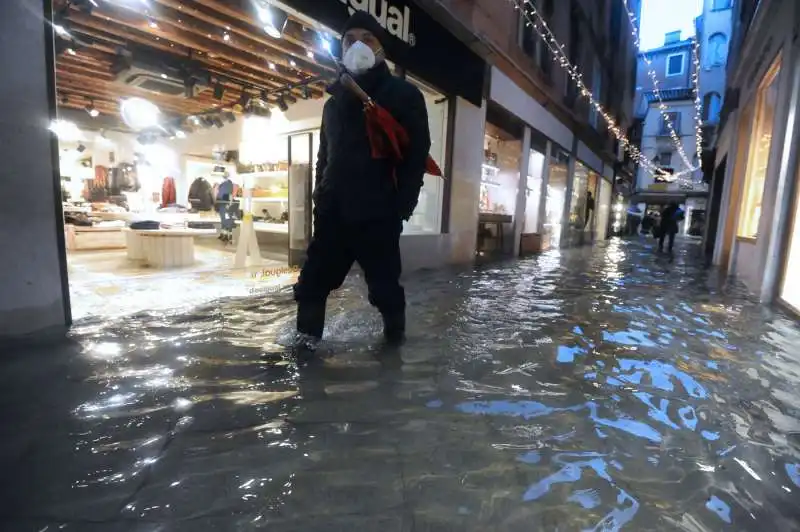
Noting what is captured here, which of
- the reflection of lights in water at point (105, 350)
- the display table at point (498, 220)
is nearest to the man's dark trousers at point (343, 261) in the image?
the reflection of lights in water at point (105, 350)

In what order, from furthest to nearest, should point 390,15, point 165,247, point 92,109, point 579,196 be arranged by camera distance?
1. point 579,196
2. point 92,109
3. point 165,247
4. point 390,15

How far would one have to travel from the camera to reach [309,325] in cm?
252

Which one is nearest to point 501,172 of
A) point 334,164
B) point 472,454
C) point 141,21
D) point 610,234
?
point 141,21

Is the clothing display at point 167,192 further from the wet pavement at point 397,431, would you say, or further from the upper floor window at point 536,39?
the upper floor window at point 536,39

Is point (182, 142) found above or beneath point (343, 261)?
above

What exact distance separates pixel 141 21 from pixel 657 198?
41130mm

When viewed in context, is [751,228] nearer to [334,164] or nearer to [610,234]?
[334,164]

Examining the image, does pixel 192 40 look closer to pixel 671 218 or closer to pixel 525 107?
pixel 525 107

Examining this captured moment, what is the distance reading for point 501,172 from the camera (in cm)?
1030

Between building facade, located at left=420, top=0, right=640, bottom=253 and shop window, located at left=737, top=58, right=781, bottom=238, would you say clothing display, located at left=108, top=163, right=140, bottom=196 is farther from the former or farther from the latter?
shop window, located at left=737, top=58, right=781, bottom=238

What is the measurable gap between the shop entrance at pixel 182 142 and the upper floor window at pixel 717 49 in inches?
1514

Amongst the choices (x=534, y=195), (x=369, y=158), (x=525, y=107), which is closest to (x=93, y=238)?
(x=369, y=158)

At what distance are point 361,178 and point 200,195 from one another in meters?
9.84

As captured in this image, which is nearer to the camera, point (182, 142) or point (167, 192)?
point (167, 192)
